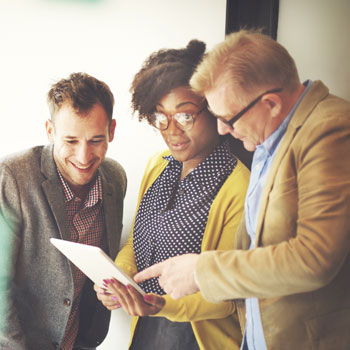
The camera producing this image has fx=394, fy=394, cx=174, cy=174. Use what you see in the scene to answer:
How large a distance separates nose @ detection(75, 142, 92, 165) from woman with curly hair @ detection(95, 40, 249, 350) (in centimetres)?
22

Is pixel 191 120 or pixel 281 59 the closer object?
pixel 281 59

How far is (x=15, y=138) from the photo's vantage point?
1525 millimetres

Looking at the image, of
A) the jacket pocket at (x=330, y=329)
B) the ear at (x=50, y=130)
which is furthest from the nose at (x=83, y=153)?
the jacket pocket at (x=330, y=329)

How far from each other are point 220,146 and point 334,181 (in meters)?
0.51

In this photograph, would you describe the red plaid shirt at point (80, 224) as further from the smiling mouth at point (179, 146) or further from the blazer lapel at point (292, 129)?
the blazer lapel at point (292, 129)

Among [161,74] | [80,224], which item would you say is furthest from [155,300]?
[161,74]

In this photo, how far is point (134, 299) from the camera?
1248mm

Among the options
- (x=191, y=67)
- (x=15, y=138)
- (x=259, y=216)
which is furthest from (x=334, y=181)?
(x=15, y=138)

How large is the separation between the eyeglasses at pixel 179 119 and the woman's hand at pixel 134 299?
53 centimetres

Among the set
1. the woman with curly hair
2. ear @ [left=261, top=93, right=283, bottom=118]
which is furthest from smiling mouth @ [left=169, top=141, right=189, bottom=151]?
ear @ [left=261, top=93, right=283, bottom=118]

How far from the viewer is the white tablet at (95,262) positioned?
1.11 metres

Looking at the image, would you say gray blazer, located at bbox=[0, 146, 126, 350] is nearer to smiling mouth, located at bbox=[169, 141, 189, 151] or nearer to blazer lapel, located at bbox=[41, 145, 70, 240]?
blazer lapel, located at bbox=[41, 145, 70, 240]

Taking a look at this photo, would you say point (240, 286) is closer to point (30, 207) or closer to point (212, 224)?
point (212, 224)

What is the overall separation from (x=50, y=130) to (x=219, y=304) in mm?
854
